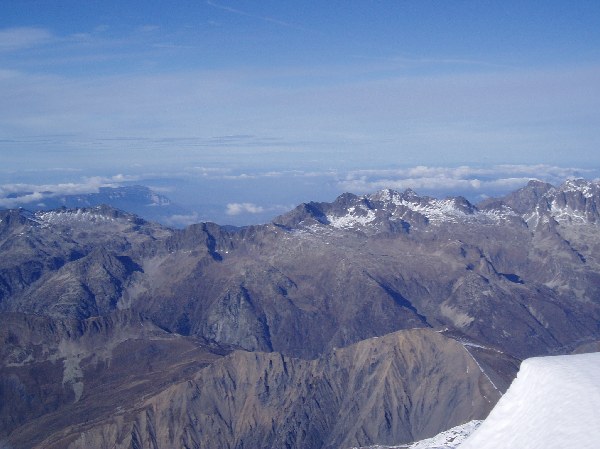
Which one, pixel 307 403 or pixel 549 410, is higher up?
pixel 549 410

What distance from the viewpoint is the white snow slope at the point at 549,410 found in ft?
79.7

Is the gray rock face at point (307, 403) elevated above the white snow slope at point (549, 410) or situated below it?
below

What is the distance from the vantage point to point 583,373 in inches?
1086

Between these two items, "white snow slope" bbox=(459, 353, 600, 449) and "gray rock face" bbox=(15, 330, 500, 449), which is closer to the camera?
"white snow slope" bbox=(459, 353, 600, 449)

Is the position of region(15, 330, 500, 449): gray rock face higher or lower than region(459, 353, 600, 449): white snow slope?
lower

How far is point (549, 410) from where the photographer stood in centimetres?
2661

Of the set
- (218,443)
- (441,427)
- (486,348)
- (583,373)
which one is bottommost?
(218,443)

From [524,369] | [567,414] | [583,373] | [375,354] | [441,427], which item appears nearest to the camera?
[567,414]

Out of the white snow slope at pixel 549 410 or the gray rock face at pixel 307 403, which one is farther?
the gray rock face at pixel 307 403

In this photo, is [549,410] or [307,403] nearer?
[549,410]

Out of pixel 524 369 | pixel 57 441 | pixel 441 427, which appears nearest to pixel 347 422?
pixel 441 427

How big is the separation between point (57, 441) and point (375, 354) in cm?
8710

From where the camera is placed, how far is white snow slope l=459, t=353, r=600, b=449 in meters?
24.3

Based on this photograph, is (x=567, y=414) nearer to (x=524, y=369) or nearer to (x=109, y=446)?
(x=524, y=369)
